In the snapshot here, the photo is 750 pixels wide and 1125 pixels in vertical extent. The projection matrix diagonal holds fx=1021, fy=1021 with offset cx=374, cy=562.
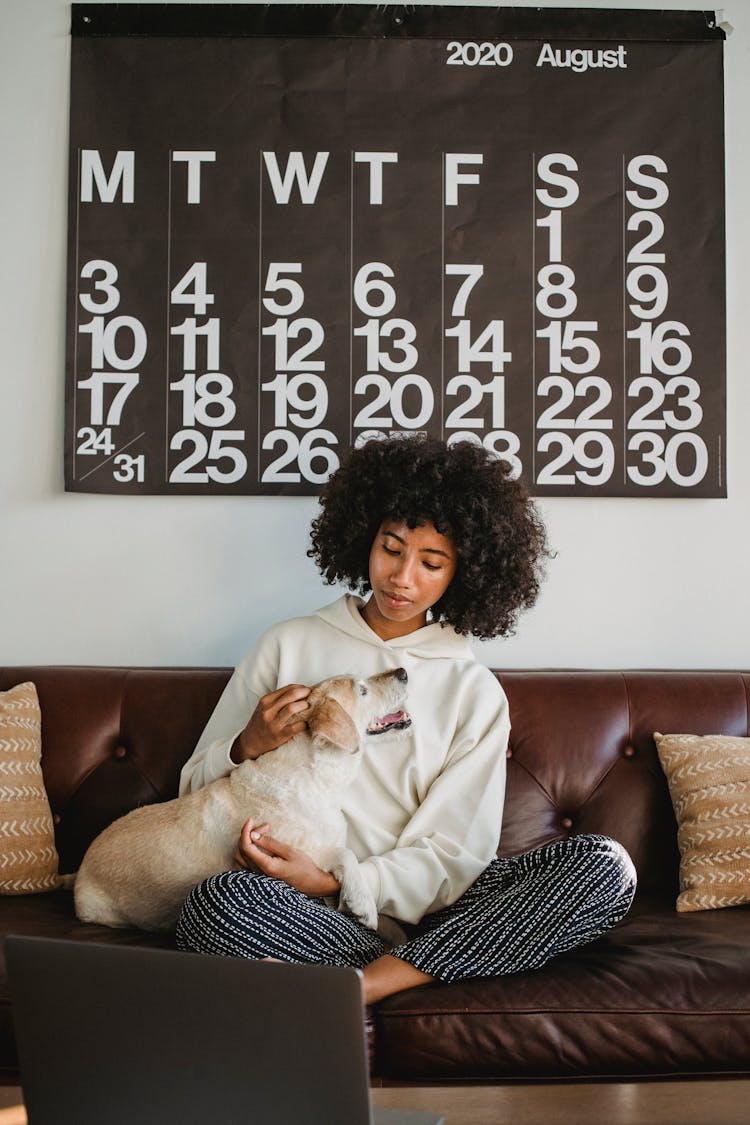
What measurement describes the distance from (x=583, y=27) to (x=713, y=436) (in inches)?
44.9

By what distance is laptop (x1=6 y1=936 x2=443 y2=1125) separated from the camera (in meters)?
0.95

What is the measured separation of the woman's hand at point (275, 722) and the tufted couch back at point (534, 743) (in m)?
0.45

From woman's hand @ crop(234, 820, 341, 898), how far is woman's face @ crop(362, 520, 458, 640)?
55 centimetres

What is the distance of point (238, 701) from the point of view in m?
2.17

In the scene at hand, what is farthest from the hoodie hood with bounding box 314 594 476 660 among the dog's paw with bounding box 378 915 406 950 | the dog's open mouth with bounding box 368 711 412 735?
the dog's paw with bounding box 378 915 406 950

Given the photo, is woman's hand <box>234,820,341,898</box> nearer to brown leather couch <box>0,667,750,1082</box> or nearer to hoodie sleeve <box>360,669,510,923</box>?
hoodie sleeve <box>360,669,510,923</box>

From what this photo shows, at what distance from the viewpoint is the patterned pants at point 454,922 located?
1626mm

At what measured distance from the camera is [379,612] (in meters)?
2.24

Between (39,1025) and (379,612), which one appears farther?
(379,612)

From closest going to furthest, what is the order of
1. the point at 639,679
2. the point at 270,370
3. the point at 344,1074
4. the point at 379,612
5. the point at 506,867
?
the point at 344,1074 → the point at 506,867 → the point at 379,612 → the point at 639,679 → the point at 270,370

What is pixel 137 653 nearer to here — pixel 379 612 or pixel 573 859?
pixel 379 612

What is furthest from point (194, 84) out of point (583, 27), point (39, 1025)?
point (39, 1025)

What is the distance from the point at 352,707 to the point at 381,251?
4.41 feet

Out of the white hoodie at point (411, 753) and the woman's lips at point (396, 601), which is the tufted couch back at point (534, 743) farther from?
the woman's lips at point (396, 601)
